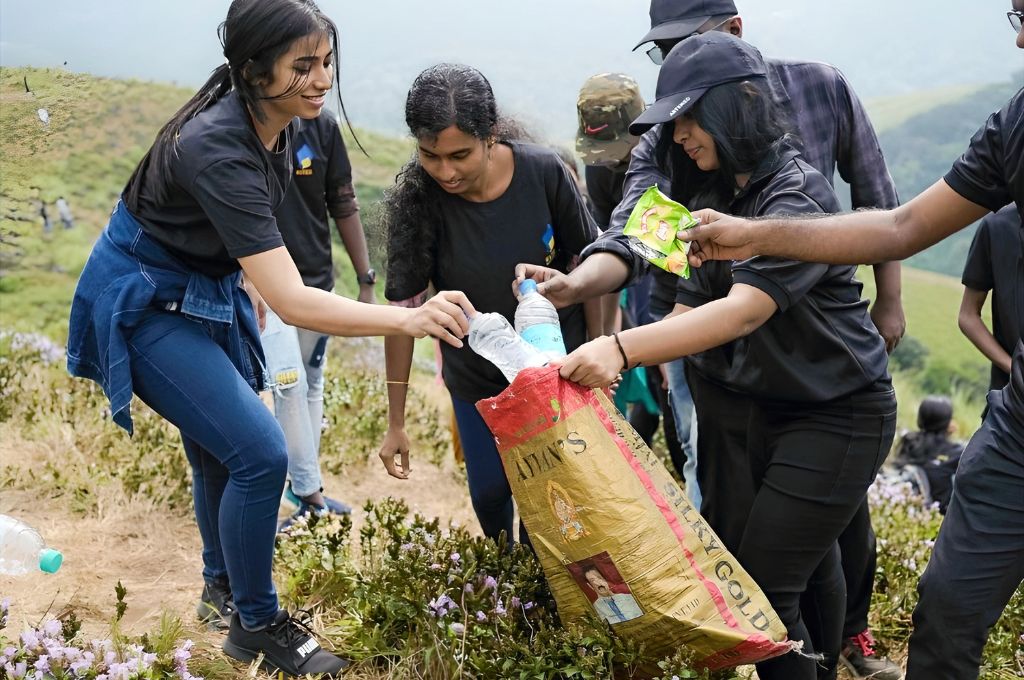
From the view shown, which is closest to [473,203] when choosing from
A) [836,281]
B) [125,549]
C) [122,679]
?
[836,281]

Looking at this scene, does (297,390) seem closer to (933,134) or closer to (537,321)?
(537,321)

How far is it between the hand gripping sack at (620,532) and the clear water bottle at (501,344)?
0.23m

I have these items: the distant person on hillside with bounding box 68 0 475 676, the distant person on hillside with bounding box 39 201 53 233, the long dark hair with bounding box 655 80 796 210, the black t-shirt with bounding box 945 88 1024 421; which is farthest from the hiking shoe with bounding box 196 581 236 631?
the distant person on hillside with bounding box 39 201 53 233

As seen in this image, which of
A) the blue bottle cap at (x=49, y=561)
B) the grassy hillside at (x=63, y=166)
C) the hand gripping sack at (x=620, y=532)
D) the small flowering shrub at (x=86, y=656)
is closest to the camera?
the hand gripping sack at (x=620, y=532)

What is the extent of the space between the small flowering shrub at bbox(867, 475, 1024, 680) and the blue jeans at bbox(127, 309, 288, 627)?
2337mm

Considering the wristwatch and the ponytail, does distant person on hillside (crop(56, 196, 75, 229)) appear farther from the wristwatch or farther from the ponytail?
the ponytail

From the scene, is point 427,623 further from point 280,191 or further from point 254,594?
point 280,191

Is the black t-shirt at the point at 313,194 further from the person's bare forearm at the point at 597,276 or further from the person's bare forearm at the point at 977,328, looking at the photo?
the person's bare forearm at the point at 977,328

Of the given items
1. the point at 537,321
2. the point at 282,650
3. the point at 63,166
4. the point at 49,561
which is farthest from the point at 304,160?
the point at 63,166

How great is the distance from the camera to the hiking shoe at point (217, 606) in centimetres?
372

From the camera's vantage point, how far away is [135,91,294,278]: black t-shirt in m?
2.79

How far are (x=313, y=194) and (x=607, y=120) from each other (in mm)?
1389

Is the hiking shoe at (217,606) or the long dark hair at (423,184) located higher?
the long dark hair at (423,184)

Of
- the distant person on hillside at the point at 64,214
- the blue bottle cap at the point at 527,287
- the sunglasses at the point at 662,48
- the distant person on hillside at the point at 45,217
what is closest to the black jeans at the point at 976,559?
the blue bottle cap at the point at 527,287
